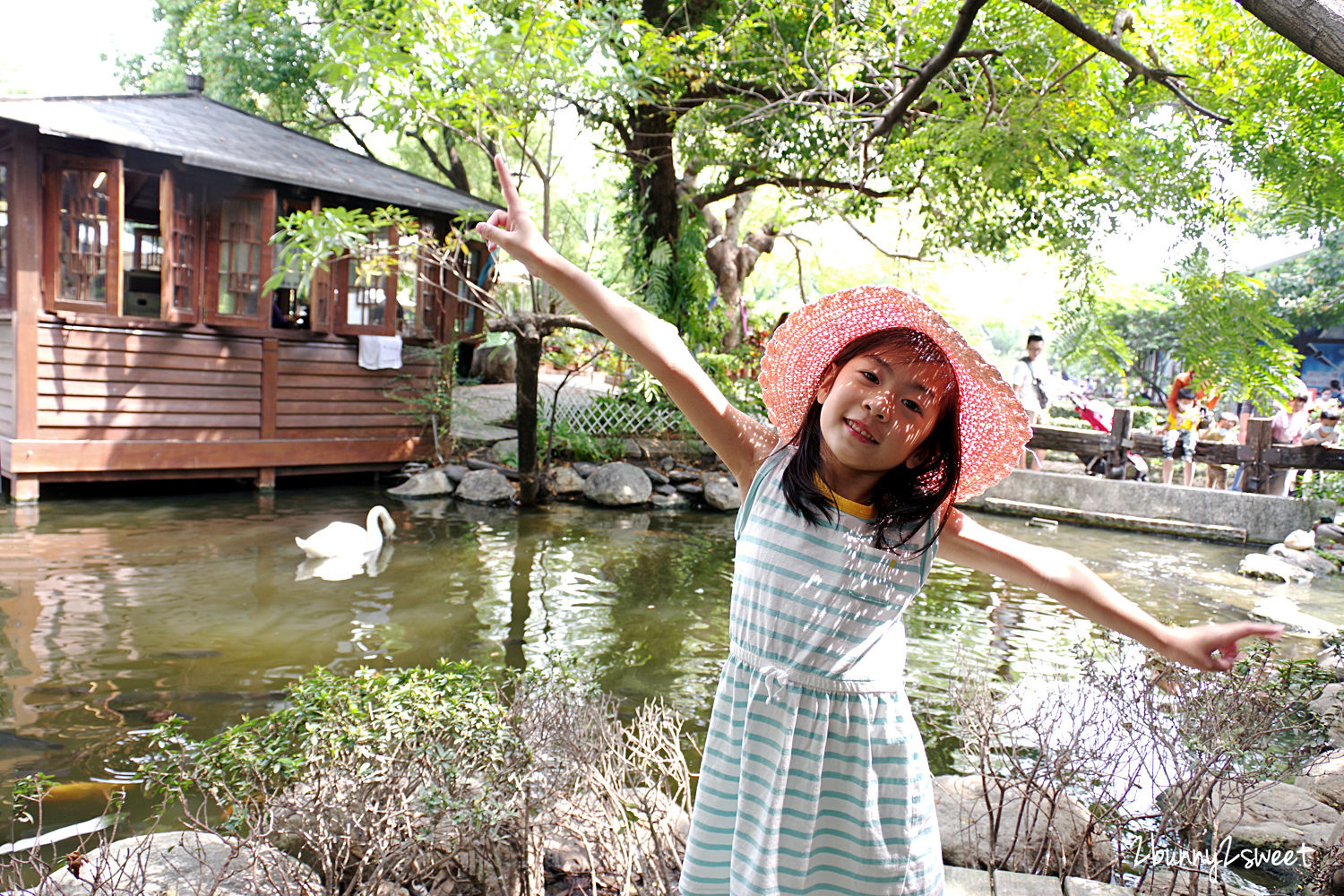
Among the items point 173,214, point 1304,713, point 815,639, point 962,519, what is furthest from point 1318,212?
point 173,214

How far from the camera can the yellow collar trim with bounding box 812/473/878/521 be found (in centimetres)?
177

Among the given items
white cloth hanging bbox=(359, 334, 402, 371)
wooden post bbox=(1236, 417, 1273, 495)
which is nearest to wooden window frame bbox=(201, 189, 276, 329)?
A: white cloth hanging bbox=(359, 334, 402, 371)

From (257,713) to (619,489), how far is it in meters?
7.34

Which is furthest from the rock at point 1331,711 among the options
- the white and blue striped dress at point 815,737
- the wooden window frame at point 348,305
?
the wooden window frame at point 348,305

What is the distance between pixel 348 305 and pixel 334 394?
1.20 m

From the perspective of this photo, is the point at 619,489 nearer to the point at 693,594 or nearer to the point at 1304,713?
the point at 693,594

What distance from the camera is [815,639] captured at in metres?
1.69

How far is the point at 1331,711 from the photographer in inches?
192

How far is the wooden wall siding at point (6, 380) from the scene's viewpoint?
1019 centimetres

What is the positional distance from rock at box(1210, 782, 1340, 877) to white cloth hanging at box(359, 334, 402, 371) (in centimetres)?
1105

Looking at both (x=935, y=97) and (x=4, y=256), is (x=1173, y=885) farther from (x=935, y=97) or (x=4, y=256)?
(x=4, y=256)

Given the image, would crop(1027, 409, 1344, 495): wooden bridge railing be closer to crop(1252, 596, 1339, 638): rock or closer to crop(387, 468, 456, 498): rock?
crop(1252, 596, 1339, 638): rock

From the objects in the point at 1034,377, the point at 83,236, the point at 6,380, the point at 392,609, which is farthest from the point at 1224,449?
the point at 6,380

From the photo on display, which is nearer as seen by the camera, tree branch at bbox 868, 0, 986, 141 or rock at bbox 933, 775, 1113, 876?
rock at bbox 933, 775, 1113, 876
